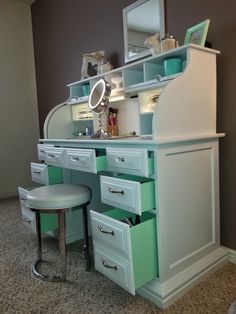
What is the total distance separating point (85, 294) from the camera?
147cm

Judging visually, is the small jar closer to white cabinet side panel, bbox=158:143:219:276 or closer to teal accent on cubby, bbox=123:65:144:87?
teal accent on cubby, bbox=123:65:144:87

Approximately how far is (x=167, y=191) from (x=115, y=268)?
47cm

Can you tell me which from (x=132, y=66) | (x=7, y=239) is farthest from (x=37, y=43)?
(x=7, y=239)

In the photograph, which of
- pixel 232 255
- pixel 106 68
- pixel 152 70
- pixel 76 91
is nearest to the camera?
pixel 232 255

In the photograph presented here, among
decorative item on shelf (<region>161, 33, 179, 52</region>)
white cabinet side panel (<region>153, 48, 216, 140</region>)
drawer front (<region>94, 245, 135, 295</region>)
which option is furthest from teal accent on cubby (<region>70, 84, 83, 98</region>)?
drawer front (<region>94, 245, 135, 295</region>)

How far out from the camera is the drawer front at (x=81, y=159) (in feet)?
5.19

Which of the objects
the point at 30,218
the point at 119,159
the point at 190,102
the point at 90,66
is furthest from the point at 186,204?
the point at 90,66

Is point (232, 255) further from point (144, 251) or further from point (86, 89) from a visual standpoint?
A: point (86, 89)

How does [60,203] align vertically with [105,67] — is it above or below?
below

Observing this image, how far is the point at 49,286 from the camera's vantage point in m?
1.56

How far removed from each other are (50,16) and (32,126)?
141 centimetres

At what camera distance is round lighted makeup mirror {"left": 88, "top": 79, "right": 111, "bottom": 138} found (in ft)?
6.44

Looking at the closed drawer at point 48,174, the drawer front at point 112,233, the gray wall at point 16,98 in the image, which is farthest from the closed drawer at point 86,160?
the gray wall at point 16,98

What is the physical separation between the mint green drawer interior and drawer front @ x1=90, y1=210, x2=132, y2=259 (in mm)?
33
